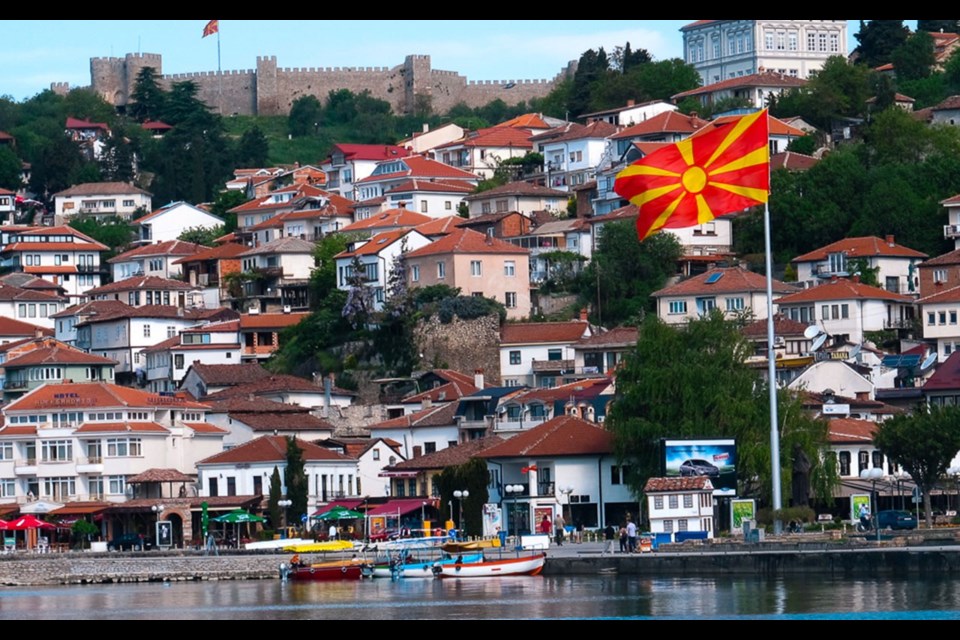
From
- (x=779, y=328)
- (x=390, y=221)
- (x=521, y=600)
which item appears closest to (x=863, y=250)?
(x=779, y=328)

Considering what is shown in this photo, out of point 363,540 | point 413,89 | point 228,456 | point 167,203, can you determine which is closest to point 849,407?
point 363,540

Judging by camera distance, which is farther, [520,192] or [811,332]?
[520,192]

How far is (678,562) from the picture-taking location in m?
39.8

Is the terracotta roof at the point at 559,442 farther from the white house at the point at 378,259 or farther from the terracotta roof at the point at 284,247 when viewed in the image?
the terracotta roof at the point at 284,247

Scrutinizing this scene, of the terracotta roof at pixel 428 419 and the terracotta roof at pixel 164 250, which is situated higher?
the terracotta roof at pixel 164 250

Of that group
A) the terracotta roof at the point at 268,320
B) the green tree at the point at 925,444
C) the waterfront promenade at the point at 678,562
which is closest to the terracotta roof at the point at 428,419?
the waterfront promenade at the point at 678,562

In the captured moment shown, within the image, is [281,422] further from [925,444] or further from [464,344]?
[925,444]

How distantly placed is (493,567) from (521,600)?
903cm

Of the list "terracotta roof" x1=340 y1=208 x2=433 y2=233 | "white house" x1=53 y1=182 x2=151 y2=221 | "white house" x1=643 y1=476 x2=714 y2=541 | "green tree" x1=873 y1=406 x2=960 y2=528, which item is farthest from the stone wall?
"white house" x1=53 y1=182 x2=151 y2=221

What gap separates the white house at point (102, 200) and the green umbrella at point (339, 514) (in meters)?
65.8

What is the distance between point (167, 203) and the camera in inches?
4906

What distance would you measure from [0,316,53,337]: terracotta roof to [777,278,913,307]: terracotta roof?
38.2m

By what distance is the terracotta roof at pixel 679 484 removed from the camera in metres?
44.1

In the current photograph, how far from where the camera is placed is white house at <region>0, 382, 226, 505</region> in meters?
64.3
